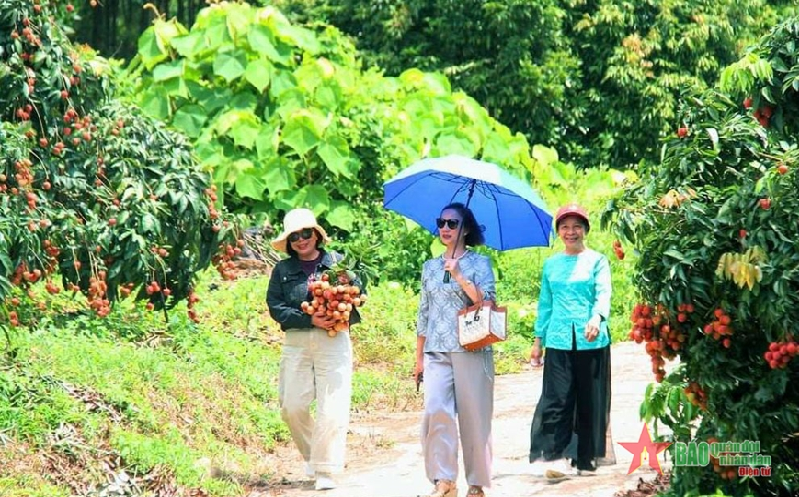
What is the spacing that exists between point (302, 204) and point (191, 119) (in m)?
1.60

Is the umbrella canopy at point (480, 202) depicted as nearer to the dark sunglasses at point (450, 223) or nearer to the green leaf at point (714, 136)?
the dark sunglasses at point (450, 223)

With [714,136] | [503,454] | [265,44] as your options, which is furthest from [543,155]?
[714,136]

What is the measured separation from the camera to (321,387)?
8.09 meters

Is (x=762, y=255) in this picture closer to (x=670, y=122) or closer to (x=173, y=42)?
(x=173, y=42)

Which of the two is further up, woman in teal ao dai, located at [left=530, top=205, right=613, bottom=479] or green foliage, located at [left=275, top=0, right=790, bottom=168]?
green foliage, located at [left=275, top=0, right=790, bottom=168]

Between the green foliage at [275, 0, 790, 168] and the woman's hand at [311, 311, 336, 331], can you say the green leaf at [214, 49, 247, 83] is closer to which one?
the green foliage at [275, 0, 790, 168]

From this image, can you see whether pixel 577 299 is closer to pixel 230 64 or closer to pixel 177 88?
pixel 230 64

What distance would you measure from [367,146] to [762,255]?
965 centimetres

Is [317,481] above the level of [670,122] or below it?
below

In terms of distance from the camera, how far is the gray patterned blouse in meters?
7.54

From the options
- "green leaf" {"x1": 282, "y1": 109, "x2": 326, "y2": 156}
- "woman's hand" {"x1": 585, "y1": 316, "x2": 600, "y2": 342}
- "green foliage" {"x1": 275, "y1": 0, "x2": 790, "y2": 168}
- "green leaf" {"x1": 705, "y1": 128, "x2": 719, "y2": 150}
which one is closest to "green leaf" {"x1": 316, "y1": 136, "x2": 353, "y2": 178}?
"green leaf" {"x1": 282, "y1": 109, "x2": 326, "y2": 156}

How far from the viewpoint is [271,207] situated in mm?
15219

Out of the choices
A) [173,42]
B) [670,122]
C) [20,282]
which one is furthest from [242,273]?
[670,122]

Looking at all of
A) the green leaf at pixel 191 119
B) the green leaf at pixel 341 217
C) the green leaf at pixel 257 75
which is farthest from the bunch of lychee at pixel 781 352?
the green leaf at pixel 191 119
